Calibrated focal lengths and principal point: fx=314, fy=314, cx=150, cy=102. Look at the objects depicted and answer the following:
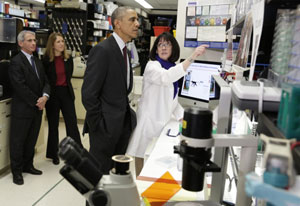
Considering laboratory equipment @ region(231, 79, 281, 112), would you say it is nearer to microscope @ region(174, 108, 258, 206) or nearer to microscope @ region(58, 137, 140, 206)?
microscope @ region(174, 108, 258, 206)

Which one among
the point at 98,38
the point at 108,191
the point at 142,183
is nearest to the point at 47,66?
the point at 142,183

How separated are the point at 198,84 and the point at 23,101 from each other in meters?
1.93

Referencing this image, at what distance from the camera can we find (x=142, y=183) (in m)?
1.47

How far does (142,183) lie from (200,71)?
5.69 feet

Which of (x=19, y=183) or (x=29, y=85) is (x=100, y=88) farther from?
(x=19, y=183)

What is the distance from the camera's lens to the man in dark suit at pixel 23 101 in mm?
3424

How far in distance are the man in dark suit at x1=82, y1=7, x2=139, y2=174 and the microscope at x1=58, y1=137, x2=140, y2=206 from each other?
4.95ft

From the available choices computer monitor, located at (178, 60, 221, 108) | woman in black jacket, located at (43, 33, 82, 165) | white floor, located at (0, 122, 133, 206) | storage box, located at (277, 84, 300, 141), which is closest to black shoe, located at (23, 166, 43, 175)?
white floor, located at (0, 122, 133, 206)

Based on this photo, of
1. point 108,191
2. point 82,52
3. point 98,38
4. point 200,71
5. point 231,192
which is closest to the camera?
point 108,191

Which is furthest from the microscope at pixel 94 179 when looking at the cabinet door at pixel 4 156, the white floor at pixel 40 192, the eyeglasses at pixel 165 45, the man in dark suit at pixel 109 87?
the cabinet door at pixel 4 156

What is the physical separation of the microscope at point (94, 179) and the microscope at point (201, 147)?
15cm

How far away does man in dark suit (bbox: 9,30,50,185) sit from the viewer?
3.42 m

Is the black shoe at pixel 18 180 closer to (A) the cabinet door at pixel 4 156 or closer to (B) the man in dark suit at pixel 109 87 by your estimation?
(A) the cabinet door at pixel 4 156

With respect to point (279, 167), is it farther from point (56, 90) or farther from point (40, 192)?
point (56, 90)
